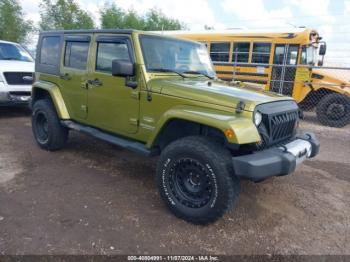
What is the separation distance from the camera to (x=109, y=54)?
162 inches

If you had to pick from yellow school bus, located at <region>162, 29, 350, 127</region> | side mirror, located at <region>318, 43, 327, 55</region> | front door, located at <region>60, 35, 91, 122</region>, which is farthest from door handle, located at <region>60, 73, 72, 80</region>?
side mirror, located at <region>318, 43, 327, 55</region>

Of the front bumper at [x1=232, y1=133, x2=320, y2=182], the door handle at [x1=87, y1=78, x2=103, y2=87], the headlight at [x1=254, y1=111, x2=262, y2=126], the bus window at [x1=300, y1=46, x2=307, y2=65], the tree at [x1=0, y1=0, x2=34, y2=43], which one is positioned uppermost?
the tree at [x1=0, y1=0, x2=34, y2=43]

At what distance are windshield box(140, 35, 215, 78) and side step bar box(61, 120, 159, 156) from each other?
3.08 ft

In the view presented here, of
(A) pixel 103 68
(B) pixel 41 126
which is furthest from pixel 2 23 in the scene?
(A) pixel 103 68

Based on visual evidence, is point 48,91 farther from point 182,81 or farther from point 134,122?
point 182,81

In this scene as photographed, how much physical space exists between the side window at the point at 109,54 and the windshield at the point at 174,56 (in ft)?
0.89

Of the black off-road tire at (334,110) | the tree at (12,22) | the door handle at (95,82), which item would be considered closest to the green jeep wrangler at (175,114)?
the door handle at (95,82)

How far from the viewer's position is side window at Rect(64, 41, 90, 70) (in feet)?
14.7

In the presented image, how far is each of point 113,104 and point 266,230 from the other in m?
2.37

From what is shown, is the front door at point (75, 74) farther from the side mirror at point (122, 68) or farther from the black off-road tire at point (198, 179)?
the black off-road tire at point (198, 179)

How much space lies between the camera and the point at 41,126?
213 inches

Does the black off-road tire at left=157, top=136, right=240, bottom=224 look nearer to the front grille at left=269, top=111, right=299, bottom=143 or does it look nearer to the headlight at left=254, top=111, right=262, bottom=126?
the headlight at left=254, top=111, right=262, bottom=126

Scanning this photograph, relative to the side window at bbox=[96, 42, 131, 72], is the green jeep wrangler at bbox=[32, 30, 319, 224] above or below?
below

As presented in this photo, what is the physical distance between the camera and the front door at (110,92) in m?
3.84
